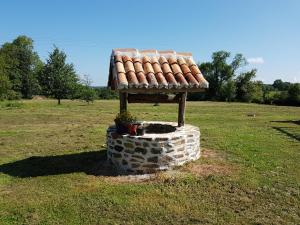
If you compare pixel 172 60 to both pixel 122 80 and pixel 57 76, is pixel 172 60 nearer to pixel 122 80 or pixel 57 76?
pixel 122 80

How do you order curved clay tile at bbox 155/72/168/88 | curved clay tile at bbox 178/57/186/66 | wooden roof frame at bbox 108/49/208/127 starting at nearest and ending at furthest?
1. curved clay tile at bbox 155/72/168/88
2. wooden roof frame at bbox 108/49/208/127
3. curved clay tile at bbox 178/57/186/66

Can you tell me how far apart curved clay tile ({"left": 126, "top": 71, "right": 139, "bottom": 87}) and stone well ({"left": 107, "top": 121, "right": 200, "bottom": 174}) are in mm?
1564

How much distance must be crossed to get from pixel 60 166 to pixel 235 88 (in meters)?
66.3

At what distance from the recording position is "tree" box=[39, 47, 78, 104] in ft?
137

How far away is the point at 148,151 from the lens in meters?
9.38

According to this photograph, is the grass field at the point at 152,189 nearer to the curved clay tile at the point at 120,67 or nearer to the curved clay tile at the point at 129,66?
the curved clay tile at the point at 120,67

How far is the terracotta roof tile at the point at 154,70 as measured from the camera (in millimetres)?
9850

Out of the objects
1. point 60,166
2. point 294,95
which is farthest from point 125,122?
point 294,95

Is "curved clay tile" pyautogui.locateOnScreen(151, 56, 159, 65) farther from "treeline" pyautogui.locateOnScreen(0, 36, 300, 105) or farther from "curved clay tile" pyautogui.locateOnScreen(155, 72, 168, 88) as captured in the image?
"treeline" pyautogui.locateOnScreen(0, 36, 300, 105)

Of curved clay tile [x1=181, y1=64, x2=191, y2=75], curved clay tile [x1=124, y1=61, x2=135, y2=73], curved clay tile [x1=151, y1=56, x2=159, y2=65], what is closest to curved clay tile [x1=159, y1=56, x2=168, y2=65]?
curved clay tile [x1=151, y1=56, x2=159, y2=65]

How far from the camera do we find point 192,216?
671 centimetres

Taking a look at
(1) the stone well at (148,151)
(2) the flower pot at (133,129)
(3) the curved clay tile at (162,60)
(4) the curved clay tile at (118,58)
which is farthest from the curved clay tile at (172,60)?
(2) the flower pot at (133,129)

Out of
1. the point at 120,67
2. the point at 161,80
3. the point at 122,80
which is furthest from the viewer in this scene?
the point at 120,67

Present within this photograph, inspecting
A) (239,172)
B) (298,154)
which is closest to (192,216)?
(239,172)
